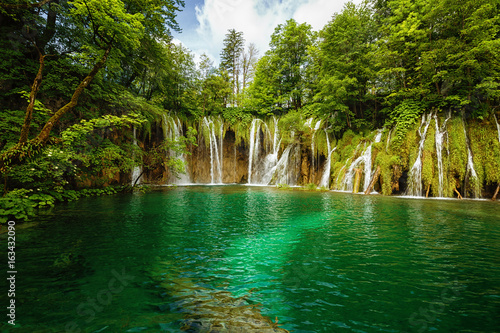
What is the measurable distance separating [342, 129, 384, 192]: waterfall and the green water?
9364 mm

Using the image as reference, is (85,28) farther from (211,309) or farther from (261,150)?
(261,150)

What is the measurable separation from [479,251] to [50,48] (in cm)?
1881

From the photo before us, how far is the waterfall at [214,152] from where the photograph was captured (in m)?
26.6

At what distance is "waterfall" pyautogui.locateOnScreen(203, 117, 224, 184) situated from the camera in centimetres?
2661

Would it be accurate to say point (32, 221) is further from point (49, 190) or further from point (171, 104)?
point (171, 104)

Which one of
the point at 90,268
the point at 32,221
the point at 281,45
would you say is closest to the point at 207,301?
the point at 90,268

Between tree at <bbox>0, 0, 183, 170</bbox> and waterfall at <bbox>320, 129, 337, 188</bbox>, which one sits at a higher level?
tree at <bbox>0, 0, 183, 170</bbox>

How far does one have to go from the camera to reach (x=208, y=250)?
453cm

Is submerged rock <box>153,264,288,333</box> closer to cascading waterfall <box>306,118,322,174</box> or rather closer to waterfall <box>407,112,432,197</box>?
waterfall <box>407,112,432,197</box>

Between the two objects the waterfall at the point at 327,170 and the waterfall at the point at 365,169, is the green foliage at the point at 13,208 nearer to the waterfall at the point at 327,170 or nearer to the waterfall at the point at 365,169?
the waterfall at the point at 365,169

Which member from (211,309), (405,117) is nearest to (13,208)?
(211,309)

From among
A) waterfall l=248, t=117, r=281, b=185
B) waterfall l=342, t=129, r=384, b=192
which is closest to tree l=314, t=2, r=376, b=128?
waterfall l=342, t=129, r=384, b=192

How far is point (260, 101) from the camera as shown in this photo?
2794 centimetres

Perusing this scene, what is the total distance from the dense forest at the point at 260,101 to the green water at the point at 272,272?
11.2 feet
